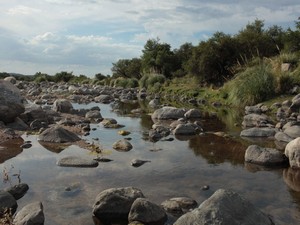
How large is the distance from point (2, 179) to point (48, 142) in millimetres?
3918

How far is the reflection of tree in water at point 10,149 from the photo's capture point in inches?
424

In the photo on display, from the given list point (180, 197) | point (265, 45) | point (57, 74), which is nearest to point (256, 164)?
point (180, 197)

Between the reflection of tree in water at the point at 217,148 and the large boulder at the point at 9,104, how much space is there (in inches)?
279

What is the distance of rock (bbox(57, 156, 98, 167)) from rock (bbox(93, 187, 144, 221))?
2.87 meters

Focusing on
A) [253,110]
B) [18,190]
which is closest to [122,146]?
[18,190]

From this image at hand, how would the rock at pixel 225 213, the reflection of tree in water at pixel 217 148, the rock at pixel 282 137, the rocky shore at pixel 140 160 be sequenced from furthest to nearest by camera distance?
the rock at pixel 282 137
the reflection of tree in water at pixel 217 148
the rocky shore at pixel 140 160
the rock at pixel 225 213

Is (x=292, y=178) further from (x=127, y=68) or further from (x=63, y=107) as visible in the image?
(x=127, y=68)

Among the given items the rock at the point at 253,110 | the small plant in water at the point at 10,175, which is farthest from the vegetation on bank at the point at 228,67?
the small plant in water at the point at 10,175

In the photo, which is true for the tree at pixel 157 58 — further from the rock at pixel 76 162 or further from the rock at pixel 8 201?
the rock at pixel 8 201

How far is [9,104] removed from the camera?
15.0m

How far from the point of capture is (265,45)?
36.5 meters

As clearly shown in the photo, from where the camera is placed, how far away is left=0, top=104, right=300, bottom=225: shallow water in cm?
704

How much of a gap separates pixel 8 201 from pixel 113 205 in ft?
6.16

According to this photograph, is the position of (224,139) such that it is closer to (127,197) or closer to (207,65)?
(127,197)
